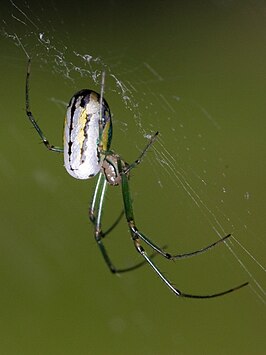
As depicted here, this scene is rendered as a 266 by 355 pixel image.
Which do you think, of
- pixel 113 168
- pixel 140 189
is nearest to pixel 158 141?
pixel 113 168

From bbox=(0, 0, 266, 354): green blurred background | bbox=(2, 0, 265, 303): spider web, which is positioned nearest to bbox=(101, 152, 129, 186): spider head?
bbox=(2, 0, 265, 303): spider web

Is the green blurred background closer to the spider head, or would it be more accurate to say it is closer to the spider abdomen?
the spider head

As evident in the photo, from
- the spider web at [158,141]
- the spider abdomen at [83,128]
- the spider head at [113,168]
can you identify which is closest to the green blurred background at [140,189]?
the spider web at [158,141]

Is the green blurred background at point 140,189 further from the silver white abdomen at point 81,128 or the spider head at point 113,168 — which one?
the silver white abdomen at point 81,128

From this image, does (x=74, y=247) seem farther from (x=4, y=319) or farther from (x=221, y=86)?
(x=221, y=86)

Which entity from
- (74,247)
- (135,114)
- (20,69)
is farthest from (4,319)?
(135,114)

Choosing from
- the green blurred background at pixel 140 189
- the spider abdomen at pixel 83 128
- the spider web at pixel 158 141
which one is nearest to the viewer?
the spider abdomen at pixel 83 128
